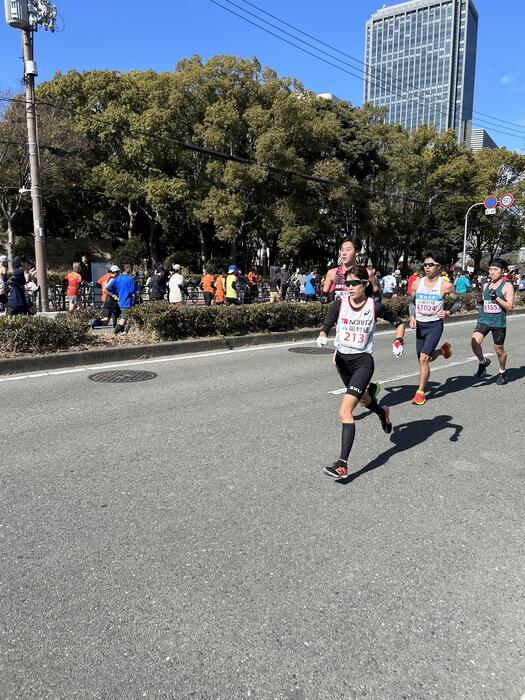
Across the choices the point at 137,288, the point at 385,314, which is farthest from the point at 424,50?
the point at 385,314

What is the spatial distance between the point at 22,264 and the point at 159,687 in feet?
30.3

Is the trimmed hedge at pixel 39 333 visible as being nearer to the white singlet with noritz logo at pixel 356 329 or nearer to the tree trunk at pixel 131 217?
the white singlet with noritz logo at pixel 356 329

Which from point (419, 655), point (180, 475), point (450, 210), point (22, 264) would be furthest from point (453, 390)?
point (450, 210)

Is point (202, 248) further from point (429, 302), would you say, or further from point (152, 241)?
point (429, 302)

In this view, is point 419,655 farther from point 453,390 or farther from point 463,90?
point 463,90

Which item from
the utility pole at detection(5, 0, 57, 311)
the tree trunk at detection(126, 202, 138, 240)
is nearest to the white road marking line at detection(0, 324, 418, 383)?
the utility pole at detection(5, 0, 57, 311)

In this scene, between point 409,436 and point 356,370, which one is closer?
point 356,370

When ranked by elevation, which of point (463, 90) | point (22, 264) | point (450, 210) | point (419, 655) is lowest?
point (419, 655)

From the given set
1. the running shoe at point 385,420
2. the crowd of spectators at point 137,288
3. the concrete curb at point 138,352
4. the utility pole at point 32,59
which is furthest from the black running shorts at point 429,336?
the utility pole at point 32,59

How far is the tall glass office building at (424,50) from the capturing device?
62000 mm

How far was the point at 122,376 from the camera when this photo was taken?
27.0ft

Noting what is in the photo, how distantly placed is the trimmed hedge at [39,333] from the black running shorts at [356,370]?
5896 mm

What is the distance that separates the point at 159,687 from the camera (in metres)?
2.25

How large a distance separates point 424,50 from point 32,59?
61.6 metres
